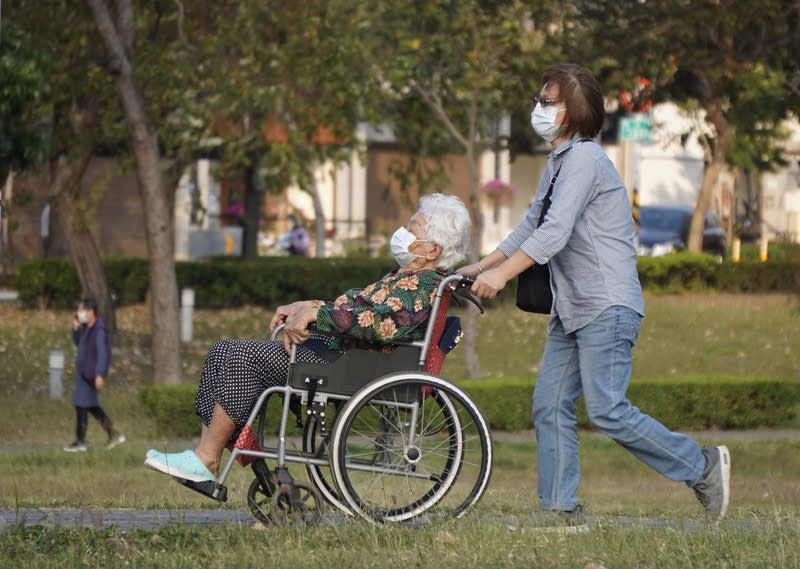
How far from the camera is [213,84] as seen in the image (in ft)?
57.2

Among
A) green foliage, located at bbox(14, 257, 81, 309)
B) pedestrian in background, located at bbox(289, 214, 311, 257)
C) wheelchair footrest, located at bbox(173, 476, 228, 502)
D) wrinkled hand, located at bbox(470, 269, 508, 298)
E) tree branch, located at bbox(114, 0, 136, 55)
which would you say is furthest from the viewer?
pedestrian in background, located at bbox(289, 214, 311, 257)

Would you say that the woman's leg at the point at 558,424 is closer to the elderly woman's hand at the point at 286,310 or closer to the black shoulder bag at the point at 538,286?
the black shoulder bag at the point at 538,286

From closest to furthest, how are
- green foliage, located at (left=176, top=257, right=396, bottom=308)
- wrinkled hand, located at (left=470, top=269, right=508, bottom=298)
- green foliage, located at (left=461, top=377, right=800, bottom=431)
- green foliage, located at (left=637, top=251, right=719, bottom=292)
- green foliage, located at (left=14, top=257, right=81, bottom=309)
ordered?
wrinkled hand, located at (left=470, top=269, right=508, bottom=298) < green foliage, located at (left=461, top=377, right=800, bottom=431) < green foliage, located at (left=14, top=257, right=81, bottom=309) < green foliage, located at (left=176, top=257, right=396, bottom=308) < green foliage, located at (left=637, top=251, right=719, bottom=292)

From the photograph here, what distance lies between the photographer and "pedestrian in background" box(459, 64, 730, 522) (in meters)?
5.57

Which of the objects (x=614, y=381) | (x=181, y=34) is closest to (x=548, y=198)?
(x=614, y=381)

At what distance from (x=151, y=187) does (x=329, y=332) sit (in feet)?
33.2

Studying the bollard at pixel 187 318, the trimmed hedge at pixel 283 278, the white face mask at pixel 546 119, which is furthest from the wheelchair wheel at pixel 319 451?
the trimmed hedge at pixel 283 278

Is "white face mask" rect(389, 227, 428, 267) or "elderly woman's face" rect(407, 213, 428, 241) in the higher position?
"elderly woman's face" rect(407, 213, 428, 241)

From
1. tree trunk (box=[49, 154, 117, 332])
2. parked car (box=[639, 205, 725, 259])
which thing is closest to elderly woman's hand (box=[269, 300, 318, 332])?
tree trunk (box=[49, 154, 117, 332])

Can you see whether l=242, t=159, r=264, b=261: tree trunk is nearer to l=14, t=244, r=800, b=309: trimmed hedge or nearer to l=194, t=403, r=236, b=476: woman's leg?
l=14, t=244, r=800, b=309: trimmed hedge

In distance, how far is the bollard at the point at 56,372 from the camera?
15.5 meters

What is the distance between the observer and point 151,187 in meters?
15.3

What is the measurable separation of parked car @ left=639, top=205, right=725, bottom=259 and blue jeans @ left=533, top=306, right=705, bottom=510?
105 feet

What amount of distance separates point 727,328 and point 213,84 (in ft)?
32.6
